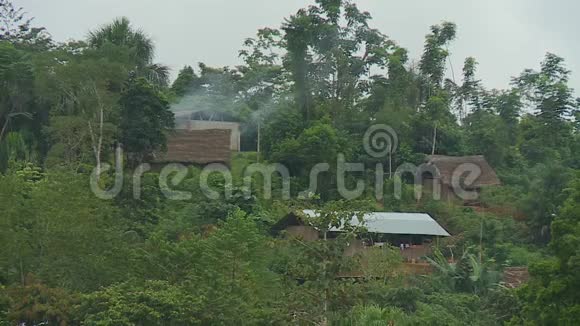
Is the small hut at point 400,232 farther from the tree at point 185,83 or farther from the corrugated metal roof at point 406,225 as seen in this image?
the tree at point 185,83

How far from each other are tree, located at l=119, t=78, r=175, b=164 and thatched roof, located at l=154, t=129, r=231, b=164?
403 cm

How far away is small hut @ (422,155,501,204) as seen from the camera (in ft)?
87.5

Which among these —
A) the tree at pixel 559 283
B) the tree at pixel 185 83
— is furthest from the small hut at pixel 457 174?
the tree at pixel 559 283

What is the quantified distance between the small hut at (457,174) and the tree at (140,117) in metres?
10.7

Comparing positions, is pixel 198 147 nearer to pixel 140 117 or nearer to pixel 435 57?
pixel 140 117

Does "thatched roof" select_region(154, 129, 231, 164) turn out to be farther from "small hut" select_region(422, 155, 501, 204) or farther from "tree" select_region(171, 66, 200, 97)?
"tree" select_region(171, 66, 200, 97)

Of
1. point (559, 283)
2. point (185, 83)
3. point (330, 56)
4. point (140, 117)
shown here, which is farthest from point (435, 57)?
point (559, 283)

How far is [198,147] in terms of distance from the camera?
25.7 meters

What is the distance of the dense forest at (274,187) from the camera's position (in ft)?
35.8

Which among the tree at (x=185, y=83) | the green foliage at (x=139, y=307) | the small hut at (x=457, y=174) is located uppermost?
the tree at (x=185, y=83)

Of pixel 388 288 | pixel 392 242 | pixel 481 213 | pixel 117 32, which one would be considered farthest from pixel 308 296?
pixel 117 32

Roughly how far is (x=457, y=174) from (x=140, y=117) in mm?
12016

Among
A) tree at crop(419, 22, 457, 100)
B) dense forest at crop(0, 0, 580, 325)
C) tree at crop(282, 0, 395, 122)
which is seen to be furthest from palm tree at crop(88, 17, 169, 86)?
tree at crop(419, 22, 457, 100)

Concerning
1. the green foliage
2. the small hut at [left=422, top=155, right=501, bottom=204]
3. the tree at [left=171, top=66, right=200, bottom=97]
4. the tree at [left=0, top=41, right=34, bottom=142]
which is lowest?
the green foliage
